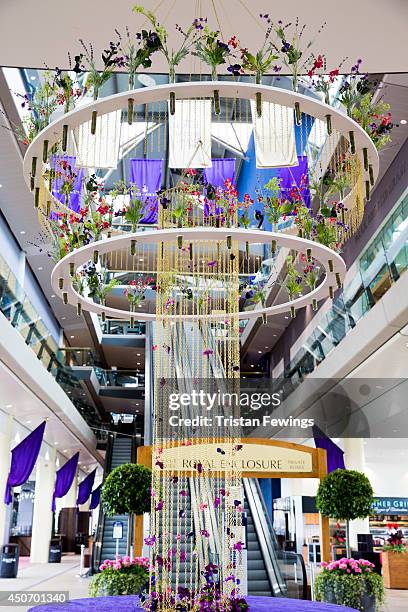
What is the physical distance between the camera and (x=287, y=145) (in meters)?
5.59

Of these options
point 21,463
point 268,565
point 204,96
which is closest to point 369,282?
point 268,565

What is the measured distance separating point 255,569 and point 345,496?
283 centimetres

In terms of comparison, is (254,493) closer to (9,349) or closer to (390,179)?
(9,349)

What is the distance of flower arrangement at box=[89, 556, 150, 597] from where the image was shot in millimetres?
8430

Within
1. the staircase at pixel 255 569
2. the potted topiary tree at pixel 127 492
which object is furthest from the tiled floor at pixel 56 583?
the potted topiary tree at pixel 127 492

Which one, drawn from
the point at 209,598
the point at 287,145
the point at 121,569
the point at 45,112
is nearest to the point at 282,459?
the point at 121,569

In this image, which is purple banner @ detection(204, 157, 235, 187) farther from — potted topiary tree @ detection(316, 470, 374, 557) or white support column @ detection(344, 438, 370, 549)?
white support column @ detection(344, 438, 370, 549)

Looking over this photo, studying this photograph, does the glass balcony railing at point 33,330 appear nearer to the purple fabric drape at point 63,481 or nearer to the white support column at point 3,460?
the white support column at point 3,460

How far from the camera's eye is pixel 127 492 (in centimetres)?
931

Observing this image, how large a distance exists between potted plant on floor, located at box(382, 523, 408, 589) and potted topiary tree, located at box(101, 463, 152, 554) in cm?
844

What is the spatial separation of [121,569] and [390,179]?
9.75 m

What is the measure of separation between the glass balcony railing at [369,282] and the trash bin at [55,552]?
11.4 m

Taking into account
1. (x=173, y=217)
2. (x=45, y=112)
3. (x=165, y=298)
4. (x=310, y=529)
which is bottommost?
(x=310, y=529)

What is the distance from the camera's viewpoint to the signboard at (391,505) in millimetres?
17656
